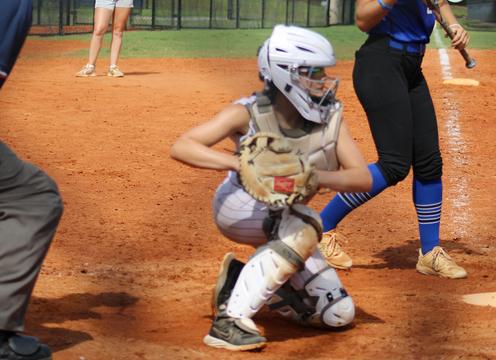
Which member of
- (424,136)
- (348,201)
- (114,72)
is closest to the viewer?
(424,136)

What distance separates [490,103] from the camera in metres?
11.5

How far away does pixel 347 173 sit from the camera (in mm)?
4055

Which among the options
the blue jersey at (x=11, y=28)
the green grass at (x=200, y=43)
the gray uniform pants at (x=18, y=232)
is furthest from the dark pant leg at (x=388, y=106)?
the green grass at (x=200, y=43)

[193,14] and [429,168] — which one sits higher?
[429,168]

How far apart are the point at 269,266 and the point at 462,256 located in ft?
6.91

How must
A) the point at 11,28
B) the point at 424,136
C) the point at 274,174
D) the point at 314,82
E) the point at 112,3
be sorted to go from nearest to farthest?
the point at 11,28, the point at 274,174, the point at 314,82, the point at 424,136, the point at 112,3

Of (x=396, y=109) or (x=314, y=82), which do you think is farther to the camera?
(x=396, y=109)

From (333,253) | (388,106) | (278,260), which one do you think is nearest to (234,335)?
(278,260)

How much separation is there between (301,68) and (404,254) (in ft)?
6.75

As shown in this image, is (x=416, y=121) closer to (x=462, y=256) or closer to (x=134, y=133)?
(x=462, y=256)

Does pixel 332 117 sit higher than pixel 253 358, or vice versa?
pixel 332 117

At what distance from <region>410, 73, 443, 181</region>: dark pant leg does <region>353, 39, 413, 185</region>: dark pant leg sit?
0.09 meters

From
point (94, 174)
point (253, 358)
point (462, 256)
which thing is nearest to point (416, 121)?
point (462, 256)

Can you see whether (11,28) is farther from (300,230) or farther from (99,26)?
(99,26)
